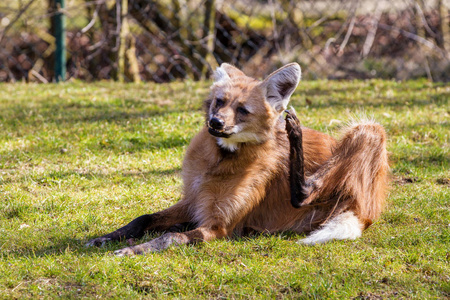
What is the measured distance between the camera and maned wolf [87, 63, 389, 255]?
3.13 metres

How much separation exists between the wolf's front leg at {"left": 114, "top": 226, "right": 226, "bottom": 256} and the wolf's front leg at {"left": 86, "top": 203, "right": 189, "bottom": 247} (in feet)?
0.74

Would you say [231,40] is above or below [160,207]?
above


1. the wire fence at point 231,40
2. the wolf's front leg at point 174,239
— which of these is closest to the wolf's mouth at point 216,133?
the wolf's front leg at point 174,239

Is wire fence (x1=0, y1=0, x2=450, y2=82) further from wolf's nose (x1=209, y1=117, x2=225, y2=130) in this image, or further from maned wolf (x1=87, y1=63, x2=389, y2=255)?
wolf's nose (x1=209, y1=117, x2=225, y2=130)

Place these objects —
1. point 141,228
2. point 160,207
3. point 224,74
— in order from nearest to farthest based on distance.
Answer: point 141,228 < point 224,74 < point 160,207

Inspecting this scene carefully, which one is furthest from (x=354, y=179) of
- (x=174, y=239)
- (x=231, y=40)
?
(x=231, y=40)

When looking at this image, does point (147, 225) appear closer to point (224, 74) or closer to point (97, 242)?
point (97, 242)

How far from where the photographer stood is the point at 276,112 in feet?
10.8

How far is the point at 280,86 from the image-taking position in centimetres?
328

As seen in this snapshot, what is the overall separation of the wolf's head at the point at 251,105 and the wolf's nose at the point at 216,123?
0.05m

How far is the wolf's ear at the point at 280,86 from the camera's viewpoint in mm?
3221

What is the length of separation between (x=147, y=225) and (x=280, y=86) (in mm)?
1252

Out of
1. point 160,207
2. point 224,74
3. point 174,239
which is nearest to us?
point 174,239

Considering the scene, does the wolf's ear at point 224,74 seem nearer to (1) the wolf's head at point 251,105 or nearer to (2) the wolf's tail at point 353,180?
(1) the wolf's head at point 251,105
